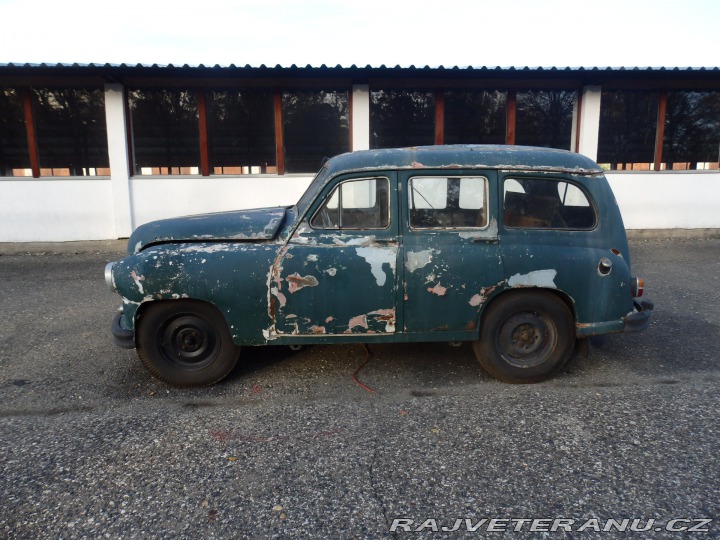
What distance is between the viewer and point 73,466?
3209 mm

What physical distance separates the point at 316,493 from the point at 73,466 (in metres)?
1.49

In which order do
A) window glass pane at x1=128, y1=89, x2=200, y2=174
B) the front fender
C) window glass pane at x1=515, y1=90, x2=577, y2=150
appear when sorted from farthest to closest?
window glass pane at x1=515, y1=90, x2=577, y2=150
window glass pane at x1=128, y1=89, x2=200, y2=174
the front fender

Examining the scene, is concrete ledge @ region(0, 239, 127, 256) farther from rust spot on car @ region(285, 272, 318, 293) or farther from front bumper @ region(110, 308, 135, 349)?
rust spot on car @ region(285, 272, 318, 293)

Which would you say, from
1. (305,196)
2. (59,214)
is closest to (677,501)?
(305,196)

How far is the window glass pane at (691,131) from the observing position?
1163cm

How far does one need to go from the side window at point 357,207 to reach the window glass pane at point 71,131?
837 centimetres

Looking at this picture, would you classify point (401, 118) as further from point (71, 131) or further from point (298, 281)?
point (298, 281)

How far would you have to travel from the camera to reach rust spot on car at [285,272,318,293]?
13.7 feet

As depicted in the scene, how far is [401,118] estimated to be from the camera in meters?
11.4

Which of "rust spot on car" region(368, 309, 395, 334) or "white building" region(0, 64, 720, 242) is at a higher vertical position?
"white building" region(0, 64, 720, 242)

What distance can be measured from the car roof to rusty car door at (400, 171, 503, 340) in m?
0.08

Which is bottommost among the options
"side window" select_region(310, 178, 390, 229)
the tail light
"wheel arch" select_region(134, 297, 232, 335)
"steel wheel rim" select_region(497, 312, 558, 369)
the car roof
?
"steel wheel rim" select_region(497, 312, 558, 369)

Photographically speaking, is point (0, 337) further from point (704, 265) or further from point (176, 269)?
point (704, 265)

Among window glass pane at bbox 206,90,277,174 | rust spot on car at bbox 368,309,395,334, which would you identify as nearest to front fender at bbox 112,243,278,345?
rust spot on car at bbox 368,309,395,334
